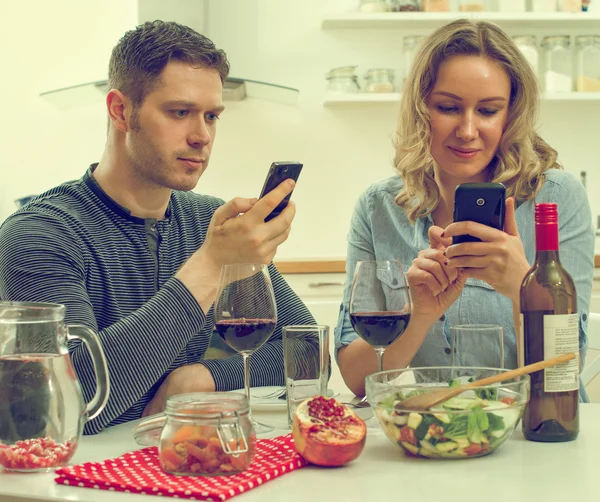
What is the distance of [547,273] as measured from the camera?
40.2 inches

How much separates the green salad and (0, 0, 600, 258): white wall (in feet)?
9.54

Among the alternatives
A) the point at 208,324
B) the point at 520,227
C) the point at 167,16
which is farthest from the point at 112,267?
the point at 167,16

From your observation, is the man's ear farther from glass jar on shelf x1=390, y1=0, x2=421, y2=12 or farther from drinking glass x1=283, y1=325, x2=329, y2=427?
glass jar on shelf x1=390, y1=0, x2=421, y2=12

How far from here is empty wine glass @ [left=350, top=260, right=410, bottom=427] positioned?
113cm

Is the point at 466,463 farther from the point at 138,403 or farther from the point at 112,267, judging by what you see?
the point at 112,267

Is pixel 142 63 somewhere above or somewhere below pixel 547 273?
above

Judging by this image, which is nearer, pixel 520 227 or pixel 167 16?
pixel 520 227

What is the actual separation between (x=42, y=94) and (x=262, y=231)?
2616 millimetres

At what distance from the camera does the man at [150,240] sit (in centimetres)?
132

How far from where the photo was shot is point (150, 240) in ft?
5.49

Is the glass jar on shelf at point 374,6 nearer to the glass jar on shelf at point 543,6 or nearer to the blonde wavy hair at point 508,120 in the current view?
the glass jar on shelf at point 543,6

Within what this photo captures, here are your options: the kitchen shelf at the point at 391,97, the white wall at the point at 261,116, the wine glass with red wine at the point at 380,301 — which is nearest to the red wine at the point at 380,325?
the wine glass with red wine at the point at 380,301

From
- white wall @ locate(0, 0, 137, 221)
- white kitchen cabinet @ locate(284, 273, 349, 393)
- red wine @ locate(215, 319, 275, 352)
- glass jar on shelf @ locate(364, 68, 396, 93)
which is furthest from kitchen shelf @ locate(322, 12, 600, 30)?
red wine @ locate(215, 319, 275, 352)

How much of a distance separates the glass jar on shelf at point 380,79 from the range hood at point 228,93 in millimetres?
330
